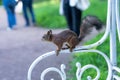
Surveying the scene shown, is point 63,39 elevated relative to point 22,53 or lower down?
elevated

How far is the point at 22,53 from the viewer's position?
880 centimetres

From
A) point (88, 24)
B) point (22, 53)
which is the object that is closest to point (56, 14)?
point (22, 53)

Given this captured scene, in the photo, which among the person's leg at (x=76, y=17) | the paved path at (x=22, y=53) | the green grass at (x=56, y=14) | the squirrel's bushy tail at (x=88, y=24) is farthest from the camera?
the green grass at (x=56, y=14)

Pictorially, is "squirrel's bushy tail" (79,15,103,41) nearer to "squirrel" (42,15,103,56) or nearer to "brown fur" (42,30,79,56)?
"squirrel" (42,15,103,56)

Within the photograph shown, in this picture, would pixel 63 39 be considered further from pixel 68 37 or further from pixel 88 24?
pixel 88 24

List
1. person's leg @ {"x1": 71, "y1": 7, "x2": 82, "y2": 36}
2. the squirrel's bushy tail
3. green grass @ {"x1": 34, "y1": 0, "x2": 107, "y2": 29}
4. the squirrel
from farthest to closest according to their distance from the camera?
green grass @ {"x1": 34, "y1": 0, "x2": 107, "y2": 29} → person's leg @ {"x1": 71, "y1": 7, "x2": 82, "y2": 36} → the squirrel's bushy tail → the squirrel

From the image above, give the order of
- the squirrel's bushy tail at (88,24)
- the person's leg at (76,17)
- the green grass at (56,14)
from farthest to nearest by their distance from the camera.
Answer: the green grass at (56,14) < the person's leg at (76,17) < the squirrel's bushy tail at (88,24)

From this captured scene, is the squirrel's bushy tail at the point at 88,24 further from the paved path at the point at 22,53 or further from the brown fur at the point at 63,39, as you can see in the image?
the paved path at the point at 22,53

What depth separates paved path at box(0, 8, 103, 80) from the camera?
7094 millimetres

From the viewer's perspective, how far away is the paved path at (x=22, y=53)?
23.3 feet

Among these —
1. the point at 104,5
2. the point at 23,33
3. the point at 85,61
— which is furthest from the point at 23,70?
the point at 104,5

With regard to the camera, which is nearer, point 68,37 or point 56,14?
point 68,37

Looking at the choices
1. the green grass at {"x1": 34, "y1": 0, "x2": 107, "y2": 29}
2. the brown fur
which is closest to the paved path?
the green grass at {"x1": 34, "y1": 0, "x2": 107, "y2": 29}

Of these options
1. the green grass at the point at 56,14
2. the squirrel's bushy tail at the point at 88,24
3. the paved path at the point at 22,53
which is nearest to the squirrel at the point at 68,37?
the squirrel's bushy tail at the point at 88,24
